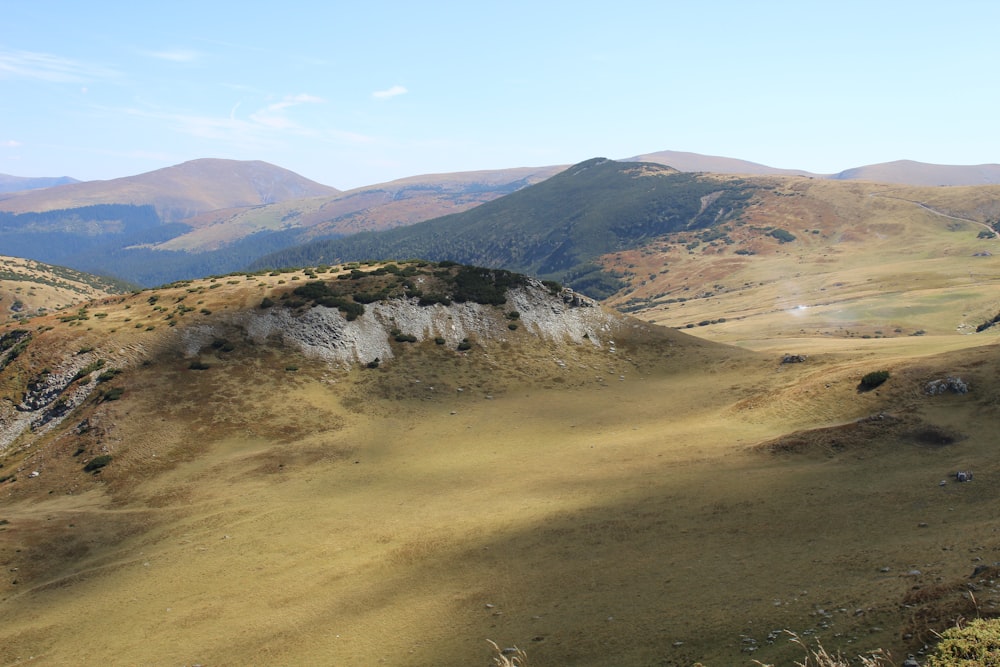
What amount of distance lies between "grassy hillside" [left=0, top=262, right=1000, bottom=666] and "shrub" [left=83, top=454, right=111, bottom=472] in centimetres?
24

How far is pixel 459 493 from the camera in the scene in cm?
4088

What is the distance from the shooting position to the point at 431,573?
28.6m

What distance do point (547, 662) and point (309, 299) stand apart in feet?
219

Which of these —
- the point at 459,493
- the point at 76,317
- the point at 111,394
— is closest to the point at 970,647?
the point at 459,493

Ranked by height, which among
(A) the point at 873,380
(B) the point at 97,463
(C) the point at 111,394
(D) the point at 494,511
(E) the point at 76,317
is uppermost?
(E) the point at 76,317

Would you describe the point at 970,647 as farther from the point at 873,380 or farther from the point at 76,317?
the point at 76,317

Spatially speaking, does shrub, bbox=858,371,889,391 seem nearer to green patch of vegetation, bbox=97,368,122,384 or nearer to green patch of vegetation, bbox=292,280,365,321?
green patch of vegetation, bbox=292,280,365,321

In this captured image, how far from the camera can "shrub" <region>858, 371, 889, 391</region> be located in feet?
144

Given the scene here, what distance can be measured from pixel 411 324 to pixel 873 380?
51.8 m

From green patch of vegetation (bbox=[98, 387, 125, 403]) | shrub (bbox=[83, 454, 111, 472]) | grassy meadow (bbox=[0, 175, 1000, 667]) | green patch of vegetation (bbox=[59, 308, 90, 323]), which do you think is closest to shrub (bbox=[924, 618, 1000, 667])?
grassy meadow (bbox=[0, 175, 1000, 667])

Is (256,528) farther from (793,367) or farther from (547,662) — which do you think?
(793,367)

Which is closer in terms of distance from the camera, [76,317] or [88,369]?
[88,369]

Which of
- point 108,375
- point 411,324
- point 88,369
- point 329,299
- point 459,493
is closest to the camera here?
point 459,493

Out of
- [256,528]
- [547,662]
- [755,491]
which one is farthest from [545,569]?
[256,528]
